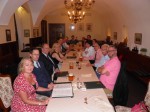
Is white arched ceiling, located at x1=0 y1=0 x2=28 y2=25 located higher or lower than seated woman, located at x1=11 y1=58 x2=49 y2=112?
higher

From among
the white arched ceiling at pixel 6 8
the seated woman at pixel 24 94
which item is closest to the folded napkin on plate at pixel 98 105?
the seated woman at pixel 24 94

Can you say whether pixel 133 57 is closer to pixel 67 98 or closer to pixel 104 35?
pixel 67 98

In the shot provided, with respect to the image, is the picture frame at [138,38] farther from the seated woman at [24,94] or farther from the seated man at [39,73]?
the seated woman at [24,94]

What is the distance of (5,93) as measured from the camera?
8.61ft

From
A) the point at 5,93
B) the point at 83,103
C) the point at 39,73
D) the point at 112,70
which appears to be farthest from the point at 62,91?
the point at 112,70

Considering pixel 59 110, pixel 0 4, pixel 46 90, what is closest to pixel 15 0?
pixel 0 4

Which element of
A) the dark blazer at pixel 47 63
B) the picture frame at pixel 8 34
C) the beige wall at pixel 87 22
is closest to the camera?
the dark blazer at pixel 47 63

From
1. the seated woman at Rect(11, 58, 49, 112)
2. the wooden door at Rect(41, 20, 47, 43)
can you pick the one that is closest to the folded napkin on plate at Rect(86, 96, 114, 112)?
the seated woman at Rect(11, 58, 49, 112)

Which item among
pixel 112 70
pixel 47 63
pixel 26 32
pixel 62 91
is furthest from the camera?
pixel 26 32

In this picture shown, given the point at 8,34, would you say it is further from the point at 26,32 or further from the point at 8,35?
the point at 26,32

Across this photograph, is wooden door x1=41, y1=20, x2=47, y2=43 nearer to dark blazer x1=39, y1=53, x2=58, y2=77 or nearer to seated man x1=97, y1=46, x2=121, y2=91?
dark blazer x1=39, y1=53, x2=58, y2=77

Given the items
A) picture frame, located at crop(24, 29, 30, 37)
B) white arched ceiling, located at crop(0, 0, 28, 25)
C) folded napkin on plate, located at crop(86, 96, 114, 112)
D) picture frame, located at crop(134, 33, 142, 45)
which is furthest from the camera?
picture frame, located at crop(24, 29, 30, 37)

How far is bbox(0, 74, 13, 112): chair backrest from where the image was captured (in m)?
A: 2.58

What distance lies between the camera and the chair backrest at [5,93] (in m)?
2.58
